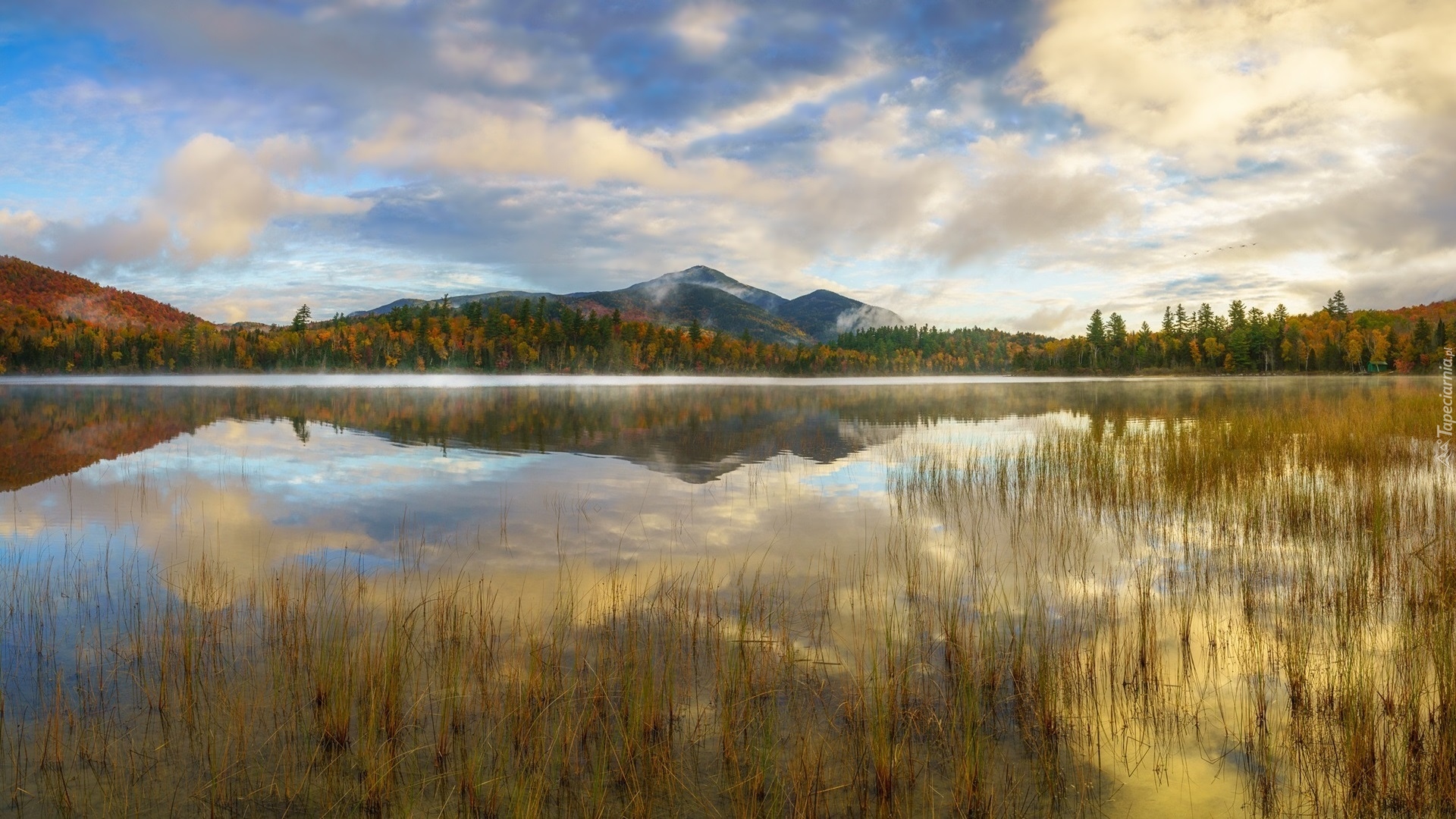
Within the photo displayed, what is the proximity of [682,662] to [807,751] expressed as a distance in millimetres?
2104

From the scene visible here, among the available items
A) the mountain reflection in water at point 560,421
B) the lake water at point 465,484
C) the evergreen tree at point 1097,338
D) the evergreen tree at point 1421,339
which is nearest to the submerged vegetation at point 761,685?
the lake water at point 465,484

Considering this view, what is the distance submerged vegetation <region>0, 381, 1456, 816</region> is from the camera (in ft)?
15.1

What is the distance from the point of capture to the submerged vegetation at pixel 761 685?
15.1 feet

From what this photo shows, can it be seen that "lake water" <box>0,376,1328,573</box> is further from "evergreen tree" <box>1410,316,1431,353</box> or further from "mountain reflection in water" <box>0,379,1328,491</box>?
"evergreen tree" <box>1410,316,1431,353</box>

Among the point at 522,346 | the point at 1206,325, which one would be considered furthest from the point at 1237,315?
the point at 522,346

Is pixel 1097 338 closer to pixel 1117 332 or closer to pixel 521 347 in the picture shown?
pixel 1117 332

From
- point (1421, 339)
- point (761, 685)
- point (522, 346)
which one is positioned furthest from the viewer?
point (522, 346)

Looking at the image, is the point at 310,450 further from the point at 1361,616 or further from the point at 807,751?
the point at 1361,616

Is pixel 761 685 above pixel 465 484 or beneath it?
beneath

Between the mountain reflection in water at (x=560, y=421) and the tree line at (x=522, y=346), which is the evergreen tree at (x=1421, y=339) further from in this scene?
the mountain reflection in water at (x=560, y=421)

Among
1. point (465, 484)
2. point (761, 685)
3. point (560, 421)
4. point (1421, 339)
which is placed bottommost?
point (761, 685)

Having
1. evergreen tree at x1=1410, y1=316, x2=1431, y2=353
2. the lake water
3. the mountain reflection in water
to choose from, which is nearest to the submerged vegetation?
the lake water

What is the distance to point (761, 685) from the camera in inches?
237

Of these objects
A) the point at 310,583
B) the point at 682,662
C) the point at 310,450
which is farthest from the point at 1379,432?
the point at 310,450
